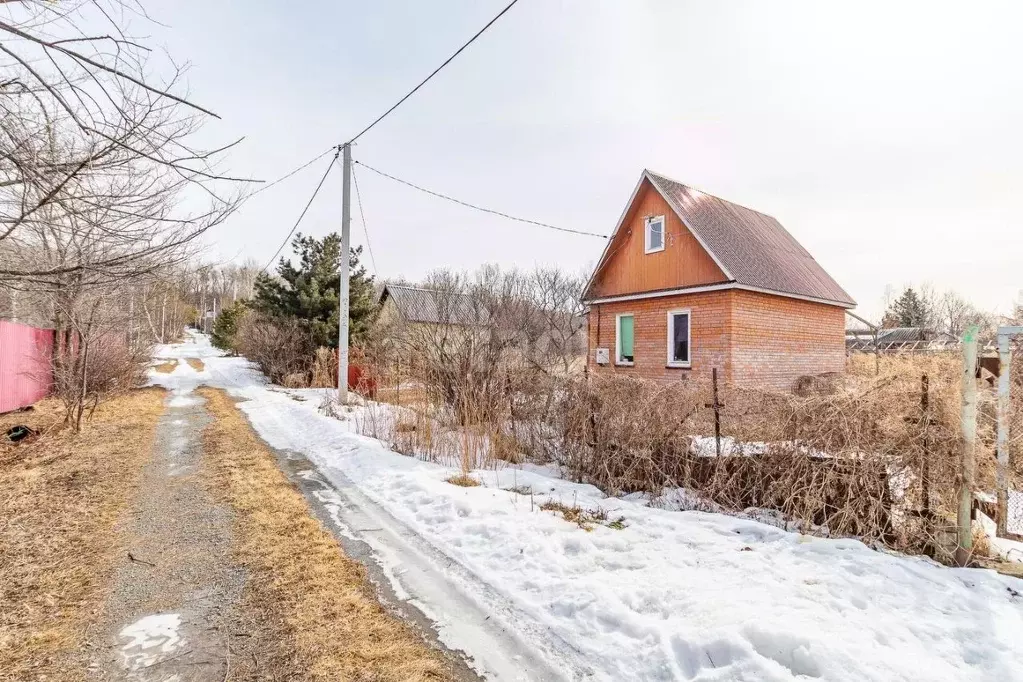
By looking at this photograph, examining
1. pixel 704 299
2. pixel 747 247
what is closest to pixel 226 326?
pixel 704 299

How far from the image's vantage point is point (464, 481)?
5.77 metres

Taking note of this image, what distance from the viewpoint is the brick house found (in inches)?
480

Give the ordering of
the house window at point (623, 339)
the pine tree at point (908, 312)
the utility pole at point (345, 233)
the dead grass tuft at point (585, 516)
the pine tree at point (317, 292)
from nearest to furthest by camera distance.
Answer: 1. the dead grass tuft at point (585, 516)
2. the utility pole at point (345, 233)
3. the house window at point (623, 339)
4. the pine tree at point (317, 292)
5. the pine tree at point (908, 312)

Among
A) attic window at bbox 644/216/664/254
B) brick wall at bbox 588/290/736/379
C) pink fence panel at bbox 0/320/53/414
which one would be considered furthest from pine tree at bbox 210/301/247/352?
attic window at bbox 644/216/664/254

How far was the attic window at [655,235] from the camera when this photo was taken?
45.0 feet

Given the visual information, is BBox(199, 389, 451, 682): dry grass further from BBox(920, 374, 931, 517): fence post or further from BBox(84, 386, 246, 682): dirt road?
BBox(920, 374, 931, 517): fence post

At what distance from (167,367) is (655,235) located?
2418cm

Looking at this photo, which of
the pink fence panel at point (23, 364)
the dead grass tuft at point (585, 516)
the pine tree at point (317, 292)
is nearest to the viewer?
the dead grass tuft at point (585, 516)

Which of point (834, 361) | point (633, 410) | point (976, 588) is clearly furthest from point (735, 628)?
point (834, 361)

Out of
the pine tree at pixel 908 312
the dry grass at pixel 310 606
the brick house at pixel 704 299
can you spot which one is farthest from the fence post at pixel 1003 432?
the pine tree at pixel 908 312

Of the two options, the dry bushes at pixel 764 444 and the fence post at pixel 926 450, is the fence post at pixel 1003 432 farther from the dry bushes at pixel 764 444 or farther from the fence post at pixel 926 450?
the fence post at pixel 926 450

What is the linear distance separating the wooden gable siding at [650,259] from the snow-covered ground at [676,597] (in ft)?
30.1

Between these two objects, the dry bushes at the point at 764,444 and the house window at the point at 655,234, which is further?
the house window at the point at 655,234

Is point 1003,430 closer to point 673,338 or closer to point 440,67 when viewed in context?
point 440,67
